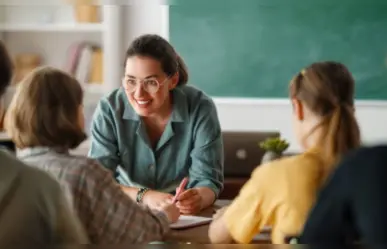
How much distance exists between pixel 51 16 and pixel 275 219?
1.88 meters

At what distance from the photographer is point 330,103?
3.10 feet

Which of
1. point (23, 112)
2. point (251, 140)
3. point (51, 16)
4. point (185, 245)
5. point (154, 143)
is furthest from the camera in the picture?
point (51, 16)

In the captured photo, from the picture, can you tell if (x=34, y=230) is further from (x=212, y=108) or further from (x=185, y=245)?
(x=212, y=108)

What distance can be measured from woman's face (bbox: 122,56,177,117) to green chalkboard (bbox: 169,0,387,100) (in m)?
1.19

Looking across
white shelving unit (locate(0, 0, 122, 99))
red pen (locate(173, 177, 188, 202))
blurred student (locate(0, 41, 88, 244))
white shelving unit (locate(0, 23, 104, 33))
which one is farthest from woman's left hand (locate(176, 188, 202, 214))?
white shelving unit (locate(0, 23, 104, 33))

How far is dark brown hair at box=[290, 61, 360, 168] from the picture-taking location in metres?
0.94

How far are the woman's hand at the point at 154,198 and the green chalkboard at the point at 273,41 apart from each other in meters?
1.35

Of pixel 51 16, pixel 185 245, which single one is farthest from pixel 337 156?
pixel 51 16

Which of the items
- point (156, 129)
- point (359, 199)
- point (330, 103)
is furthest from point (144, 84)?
point (359, 199)

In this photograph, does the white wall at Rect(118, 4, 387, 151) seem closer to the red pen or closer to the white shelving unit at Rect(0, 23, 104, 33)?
the white shelving unit at Rect(0, 23, 104, 33)

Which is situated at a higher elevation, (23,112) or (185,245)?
(23,112)

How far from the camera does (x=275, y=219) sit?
3.24 ft

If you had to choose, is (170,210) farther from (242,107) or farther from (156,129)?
(242,107)

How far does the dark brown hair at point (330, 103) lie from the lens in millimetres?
941
